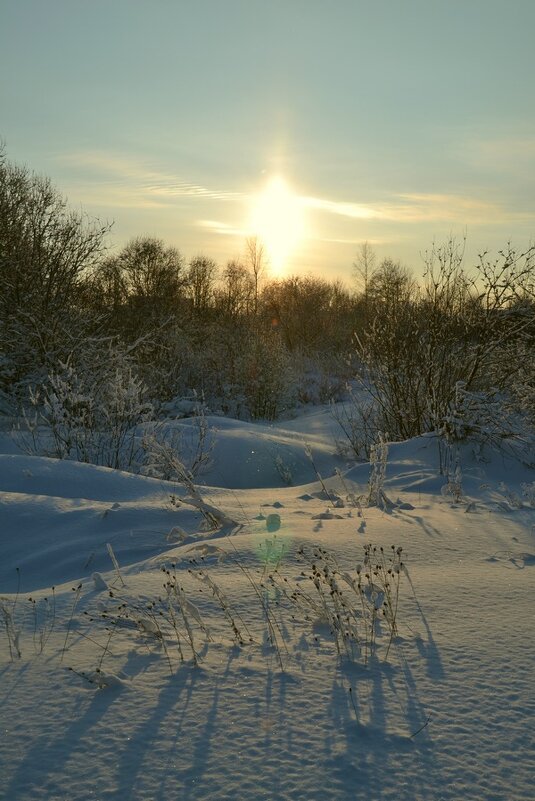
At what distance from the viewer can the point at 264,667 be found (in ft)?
Result: 6.86

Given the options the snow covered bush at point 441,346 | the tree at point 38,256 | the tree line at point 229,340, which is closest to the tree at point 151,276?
the tree line at point 229,340

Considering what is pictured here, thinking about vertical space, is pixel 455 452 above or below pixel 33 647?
above

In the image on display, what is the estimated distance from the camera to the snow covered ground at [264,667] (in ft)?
5.08

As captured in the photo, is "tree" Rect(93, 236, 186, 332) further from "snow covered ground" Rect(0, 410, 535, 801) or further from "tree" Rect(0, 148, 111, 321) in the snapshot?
"snow covered ground" Rect(0, 410, 535, 801)

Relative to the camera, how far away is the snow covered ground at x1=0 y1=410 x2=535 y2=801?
5.08 feet

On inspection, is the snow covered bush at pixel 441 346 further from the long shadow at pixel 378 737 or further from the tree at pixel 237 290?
the tree at pixel 237 290

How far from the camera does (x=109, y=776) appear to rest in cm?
152

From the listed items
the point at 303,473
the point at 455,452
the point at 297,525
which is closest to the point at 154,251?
the point at 303,473

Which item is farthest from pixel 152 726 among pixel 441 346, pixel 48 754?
pixel 441 346

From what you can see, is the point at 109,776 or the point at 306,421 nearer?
the point at 109,776

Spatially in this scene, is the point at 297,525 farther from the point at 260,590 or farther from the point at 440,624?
the point at 440,624

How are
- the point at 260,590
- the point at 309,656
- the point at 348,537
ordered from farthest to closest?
the point at 348,537 → the point at 260,590 → the point at 309,656

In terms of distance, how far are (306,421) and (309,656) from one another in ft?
38.5

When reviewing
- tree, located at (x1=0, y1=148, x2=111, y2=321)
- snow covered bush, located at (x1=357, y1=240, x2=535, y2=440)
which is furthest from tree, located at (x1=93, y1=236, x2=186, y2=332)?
snow covered bush, located at (x1=357, y1=240, x2=535, y2=440)
